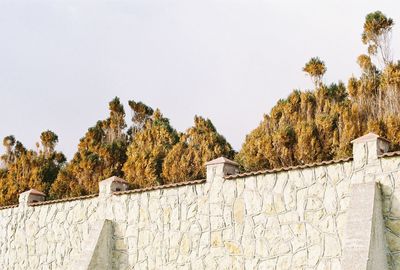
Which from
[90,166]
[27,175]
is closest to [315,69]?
[90,166]

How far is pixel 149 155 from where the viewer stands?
756 inches

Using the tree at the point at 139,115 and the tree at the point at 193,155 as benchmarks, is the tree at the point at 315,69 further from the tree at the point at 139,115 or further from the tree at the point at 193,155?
the tree at the point at 139,115

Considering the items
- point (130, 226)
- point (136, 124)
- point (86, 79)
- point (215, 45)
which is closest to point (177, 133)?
A: point (136, 124)

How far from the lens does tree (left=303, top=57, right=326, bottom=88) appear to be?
1753 cm

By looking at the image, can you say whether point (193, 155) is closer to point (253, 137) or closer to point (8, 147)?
point (253, 137)

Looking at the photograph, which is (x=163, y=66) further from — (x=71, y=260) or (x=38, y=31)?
(x=71, y=260)

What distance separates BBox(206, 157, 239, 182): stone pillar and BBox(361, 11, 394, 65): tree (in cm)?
779

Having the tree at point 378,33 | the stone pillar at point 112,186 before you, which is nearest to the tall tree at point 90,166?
the stone pillar at point 112,186

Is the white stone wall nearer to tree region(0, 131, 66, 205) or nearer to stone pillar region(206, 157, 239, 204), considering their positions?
stone pillar region(206, 157, 239, 204)

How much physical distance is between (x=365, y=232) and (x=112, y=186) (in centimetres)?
663

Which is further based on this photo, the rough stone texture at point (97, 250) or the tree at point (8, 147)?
the tree at point (8, 147)

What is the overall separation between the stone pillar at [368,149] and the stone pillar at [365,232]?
39 cm

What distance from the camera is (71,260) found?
13.6 meters

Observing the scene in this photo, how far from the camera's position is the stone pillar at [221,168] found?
1073 cm
